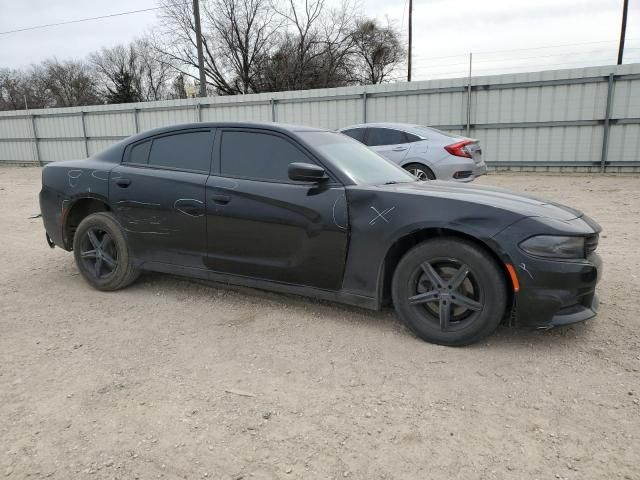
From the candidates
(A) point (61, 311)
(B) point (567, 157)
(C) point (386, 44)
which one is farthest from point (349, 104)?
(C) point (386, 44)

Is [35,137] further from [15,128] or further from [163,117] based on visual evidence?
[163,117]

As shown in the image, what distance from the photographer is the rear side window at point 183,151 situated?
13.2 ft

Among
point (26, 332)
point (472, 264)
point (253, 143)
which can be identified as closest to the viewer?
point (472, 264)

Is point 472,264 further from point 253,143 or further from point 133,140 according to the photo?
point 133,140

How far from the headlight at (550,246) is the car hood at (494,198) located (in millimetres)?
168

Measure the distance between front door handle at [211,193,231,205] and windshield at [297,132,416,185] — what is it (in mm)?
743

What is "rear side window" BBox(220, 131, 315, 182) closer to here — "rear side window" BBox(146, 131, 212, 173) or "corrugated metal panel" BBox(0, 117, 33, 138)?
"rear side window" BBox(146, 131, 212, 173)

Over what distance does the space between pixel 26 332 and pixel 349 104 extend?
1363cm

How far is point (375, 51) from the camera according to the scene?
39156mm

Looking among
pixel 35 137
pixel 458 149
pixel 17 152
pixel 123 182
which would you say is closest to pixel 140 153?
pixel 123 182

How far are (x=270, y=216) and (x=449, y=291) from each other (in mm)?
1376

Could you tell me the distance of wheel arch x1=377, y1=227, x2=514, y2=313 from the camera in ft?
9.90

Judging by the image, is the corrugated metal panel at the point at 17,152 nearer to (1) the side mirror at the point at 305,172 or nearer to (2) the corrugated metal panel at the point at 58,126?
(2) the corrugated metal panel at the point at 58,126

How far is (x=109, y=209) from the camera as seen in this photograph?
4.49 m
